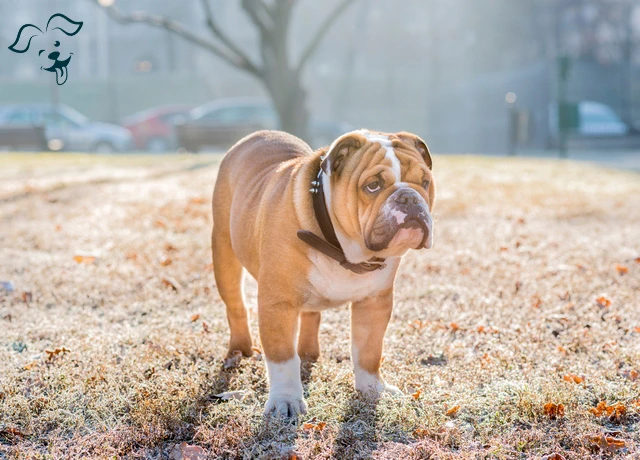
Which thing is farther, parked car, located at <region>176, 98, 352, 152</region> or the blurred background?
the blurred background

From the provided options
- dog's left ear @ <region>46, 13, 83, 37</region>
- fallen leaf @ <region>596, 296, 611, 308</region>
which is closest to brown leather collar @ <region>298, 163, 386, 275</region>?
dog's left ear @ <region>46, 13, 83, 37</region>

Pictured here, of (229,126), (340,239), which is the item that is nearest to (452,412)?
(340,239)

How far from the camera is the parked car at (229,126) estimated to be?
22922 mm

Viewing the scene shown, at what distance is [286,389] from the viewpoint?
3.17 metres

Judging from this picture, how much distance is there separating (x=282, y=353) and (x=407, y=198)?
32.5 inches

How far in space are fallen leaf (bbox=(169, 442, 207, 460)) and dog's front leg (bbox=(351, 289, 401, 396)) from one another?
0.85 metres

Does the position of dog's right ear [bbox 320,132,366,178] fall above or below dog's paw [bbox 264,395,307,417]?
above

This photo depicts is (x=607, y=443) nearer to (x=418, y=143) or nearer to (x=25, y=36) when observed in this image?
(x=418, y=143)

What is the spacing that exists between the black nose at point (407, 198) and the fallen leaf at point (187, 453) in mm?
1159

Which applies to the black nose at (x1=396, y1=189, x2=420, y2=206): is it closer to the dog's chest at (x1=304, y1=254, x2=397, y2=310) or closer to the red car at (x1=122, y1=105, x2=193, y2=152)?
the dog's chest at (x1=304, y1=254, x2=397, y2=310)

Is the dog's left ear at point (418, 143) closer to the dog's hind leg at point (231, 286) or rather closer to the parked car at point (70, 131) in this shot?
the dog's hind leg at point (231, 286)

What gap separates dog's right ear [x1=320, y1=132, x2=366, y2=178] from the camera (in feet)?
10.1

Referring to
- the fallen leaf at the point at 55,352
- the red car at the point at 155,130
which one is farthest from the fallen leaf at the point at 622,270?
the red car at the point at 155,130

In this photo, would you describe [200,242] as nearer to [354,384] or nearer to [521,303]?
[521,303]
